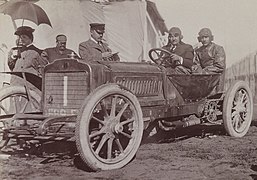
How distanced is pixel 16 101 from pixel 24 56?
1.45ft

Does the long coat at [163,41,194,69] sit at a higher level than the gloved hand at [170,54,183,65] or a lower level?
higher

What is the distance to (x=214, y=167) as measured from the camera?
2.44 meters

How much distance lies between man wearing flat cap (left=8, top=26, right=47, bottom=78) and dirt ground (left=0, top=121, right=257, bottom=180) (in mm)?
766

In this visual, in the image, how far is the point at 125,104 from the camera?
2.52 metres

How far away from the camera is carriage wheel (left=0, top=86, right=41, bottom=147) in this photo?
295 cm

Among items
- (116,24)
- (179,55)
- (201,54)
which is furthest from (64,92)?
(116,24)

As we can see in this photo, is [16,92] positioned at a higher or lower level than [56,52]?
lower

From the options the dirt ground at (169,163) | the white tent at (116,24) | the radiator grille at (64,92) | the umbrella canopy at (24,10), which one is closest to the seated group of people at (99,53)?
the umbrella canopy at (24,10)

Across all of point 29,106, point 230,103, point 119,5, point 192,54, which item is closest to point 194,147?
point 230,103

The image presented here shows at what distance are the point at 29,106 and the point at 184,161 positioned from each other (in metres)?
1.20

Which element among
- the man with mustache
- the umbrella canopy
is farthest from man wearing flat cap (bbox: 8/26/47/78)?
the man with mustache

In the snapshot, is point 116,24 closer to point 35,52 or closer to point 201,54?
point 201,54

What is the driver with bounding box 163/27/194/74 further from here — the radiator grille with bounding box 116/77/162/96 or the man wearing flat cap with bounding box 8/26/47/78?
the man wearing flat cap with bounding box 8/26/47/78

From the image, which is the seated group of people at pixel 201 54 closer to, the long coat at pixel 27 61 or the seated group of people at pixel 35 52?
the seated group of people at pixel 35 52
